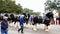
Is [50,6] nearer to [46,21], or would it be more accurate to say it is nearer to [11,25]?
[11,25]

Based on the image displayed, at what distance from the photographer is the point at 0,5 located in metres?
65.6

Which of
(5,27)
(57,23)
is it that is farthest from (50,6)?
(5,27)

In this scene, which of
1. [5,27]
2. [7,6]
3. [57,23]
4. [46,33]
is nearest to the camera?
Answer: [5,27]

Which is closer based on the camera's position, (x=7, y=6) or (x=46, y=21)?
(x=46, y=21)

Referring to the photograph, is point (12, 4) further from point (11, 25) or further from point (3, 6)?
point (11, 25)

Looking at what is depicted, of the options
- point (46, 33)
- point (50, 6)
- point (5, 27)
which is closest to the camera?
point (5, 27)

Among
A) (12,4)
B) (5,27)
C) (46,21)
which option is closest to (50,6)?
(12,4)

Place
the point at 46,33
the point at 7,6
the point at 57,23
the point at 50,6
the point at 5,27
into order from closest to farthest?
the point at 5,27 → the point at 46,33 → the point at 57,23 → the point at 50,6 → the point at 7,6

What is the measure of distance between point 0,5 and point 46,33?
147 ft

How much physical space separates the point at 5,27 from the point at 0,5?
5115 cm

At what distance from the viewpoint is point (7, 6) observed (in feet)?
223

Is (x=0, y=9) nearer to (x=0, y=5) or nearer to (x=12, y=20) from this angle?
(x=0, y=5)

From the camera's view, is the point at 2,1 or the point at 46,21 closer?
the point at 46,21

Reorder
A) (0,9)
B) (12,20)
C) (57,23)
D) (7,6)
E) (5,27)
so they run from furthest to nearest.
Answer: (7,6) < (0,9) < (57,23) < (12,20) < (5,27)
